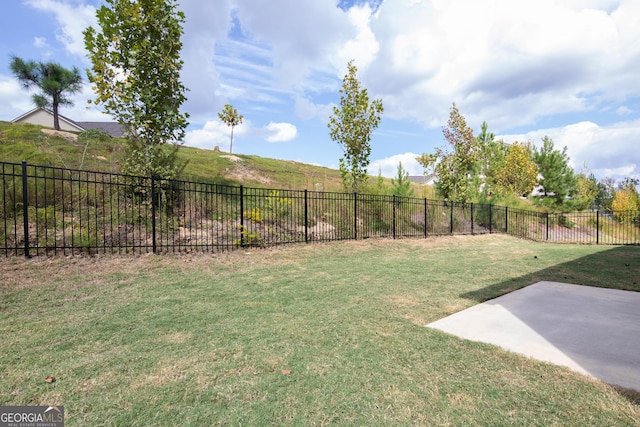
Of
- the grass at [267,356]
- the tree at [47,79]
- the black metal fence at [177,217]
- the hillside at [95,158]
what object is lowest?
the grass at [267,356]

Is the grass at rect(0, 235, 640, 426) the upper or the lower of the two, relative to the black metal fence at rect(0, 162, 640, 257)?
lower

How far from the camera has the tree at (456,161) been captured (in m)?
15.6

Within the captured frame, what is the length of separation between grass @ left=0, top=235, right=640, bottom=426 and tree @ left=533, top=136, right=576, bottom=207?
21.4m

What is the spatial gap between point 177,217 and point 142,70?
3667mm

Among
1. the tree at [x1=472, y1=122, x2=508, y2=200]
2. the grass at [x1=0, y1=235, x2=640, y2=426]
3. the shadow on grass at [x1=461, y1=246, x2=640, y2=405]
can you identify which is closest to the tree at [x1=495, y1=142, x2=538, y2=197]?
the tree at [x1=472, y1=122, x2=508, y2=200]

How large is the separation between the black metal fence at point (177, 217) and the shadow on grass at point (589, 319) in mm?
5666

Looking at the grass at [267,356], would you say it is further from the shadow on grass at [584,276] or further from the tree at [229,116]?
the tree at [229,116]

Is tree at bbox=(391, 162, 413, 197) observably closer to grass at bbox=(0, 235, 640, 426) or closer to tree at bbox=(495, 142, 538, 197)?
grass at bbox=(0, 235, 640, 426)

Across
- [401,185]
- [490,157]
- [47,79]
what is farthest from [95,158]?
[490,157]

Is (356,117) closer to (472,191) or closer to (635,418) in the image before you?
(472,191)

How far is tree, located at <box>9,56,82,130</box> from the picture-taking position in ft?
73.9

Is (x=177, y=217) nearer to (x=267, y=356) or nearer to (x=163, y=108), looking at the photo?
(x=163, y=108)

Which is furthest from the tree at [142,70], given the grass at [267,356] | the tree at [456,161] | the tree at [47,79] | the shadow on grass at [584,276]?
the tree at [47,79]

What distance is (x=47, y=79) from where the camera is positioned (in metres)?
23.0
